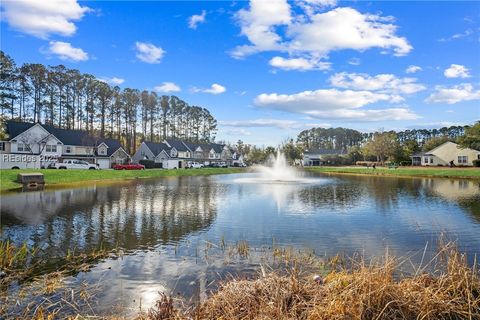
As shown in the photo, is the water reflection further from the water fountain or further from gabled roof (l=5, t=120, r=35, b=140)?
gabled roof (l=5, t=120, r=35, b=140)

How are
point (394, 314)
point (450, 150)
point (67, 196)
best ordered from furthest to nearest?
point (450, 150), point (67, 196), point (394, 314)

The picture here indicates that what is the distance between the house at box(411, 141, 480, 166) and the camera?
7950 cm

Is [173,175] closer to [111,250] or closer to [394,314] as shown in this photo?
[111,250]

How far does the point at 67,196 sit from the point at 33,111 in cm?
5756

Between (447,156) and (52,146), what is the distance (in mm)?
90639

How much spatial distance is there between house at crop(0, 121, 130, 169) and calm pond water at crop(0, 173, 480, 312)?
35856mm

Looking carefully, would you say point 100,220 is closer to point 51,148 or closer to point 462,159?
point 51,148

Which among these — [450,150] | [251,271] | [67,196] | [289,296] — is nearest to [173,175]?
[67,196]

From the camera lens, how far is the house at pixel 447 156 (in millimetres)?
79500

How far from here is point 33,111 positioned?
7556cm

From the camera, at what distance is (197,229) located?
54.6 feet

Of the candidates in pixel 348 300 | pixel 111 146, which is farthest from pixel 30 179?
pixel 348 300

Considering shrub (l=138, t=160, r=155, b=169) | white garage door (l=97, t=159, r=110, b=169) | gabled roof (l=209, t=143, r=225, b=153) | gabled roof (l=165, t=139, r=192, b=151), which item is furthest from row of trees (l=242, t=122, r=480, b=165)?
white garage door (l=97, t=159, r=110, b=169)

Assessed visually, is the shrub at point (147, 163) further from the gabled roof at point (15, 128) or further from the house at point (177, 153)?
the gabled roof at point (15, 128)
